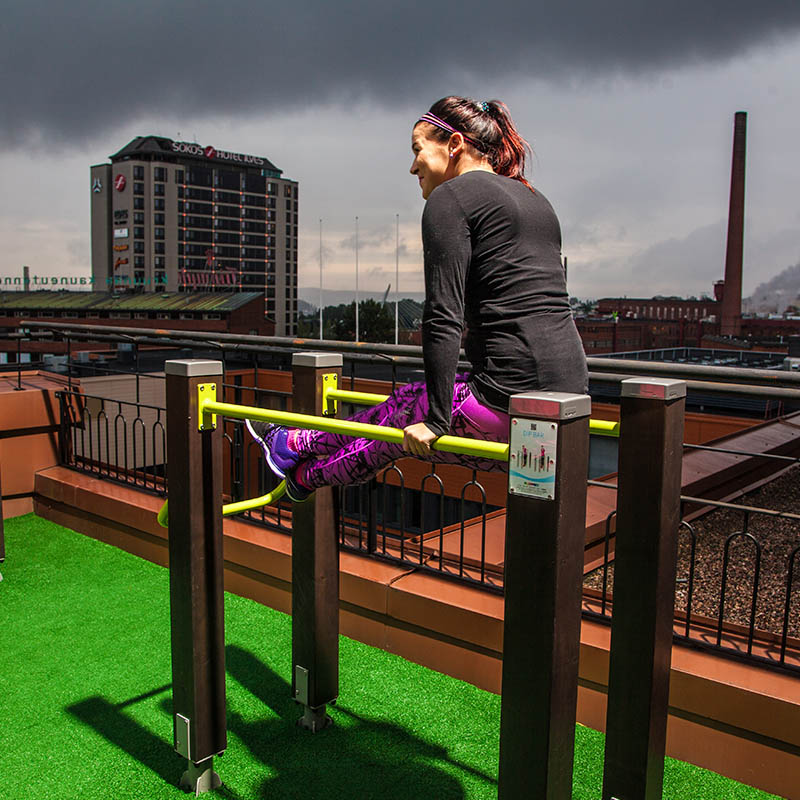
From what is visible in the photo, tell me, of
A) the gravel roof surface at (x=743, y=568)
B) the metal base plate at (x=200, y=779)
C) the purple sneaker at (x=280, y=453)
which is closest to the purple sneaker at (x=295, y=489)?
the purple sneaker at (x=280, y=453)

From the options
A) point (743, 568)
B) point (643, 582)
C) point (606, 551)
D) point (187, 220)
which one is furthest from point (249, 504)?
point (187, 220)

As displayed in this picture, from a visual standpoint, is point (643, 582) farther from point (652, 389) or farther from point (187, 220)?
point (187, 220)

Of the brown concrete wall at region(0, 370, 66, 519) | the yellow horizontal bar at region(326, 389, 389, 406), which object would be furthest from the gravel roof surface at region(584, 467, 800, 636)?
the brown concrete wall at region(0, 370, 66, 519)

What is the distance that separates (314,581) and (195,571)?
534 millimetres

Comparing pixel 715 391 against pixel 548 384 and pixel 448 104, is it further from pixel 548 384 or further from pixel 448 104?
pixel 448 104

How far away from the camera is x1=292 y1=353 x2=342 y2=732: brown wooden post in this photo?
2.94 meters

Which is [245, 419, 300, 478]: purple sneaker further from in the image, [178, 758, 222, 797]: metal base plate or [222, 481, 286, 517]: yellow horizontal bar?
[178, 758, 222, 797]: metal base plate

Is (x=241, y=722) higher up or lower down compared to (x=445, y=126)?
lower down

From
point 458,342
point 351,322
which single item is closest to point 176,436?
point 458,342

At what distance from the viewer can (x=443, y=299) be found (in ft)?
6.22

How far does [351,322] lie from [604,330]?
1761 inches

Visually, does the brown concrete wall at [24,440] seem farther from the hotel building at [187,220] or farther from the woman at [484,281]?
the hotel building at [187,220]

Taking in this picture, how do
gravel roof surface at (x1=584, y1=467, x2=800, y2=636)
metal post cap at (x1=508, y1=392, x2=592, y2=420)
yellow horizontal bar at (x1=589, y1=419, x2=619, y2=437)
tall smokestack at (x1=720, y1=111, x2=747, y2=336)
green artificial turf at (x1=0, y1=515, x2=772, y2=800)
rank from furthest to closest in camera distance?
1. tall smokestack at (x1=720, y1=111, x2=747, y2=336)
2. gravel roof surface at (x1=584, y1=467, x2=800, y2=636)
3. green artificial turf at (x1=0, y1=515, x2=772, y2=800)
4. yellow horizontal bar at (x1=589, y1=419, x2=619, y2=437)
5. metal post cap at (x1=508, y1=392, x2=592, y2=420)

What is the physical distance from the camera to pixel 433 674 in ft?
11.2
